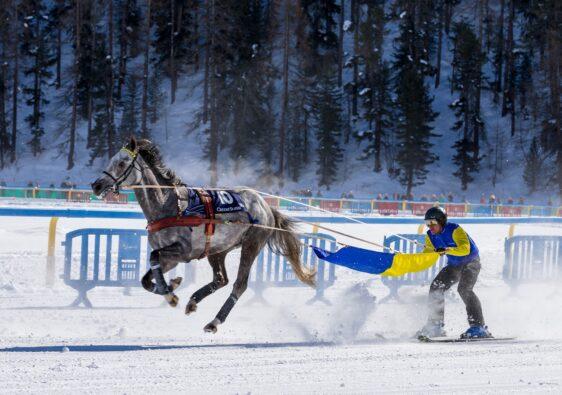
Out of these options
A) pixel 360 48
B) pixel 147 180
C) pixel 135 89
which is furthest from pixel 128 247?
pixel 360 48

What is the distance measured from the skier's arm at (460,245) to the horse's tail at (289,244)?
1.97m

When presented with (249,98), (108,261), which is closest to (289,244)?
(108,261)

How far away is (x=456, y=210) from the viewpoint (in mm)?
32250

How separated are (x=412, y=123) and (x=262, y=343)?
132 feet

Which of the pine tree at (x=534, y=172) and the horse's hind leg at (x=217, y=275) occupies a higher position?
the pine tree at (x=534, y=172)

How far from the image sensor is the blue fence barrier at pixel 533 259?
45.7 ft

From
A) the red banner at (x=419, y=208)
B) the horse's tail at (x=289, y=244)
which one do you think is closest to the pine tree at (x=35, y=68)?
the red banner at (x=419, y=208)

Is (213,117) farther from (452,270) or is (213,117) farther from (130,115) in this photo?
(452,270)

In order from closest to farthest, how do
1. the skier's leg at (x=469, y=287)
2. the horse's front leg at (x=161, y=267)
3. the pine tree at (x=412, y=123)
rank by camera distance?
the horse's front leg at (x=161, y=267)
the skier's leg at (x=469, y=287)
the pine tree at (x=412, y=123)

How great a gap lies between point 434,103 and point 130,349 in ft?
171

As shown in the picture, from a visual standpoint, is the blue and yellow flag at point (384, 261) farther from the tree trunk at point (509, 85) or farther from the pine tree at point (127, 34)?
the pine tree at point (127, 34)

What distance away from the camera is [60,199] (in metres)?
30.9

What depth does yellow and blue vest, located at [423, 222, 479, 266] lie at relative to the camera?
8719 millimetres

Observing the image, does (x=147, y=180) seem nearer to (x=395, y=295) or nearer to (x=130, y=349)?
(x=130, y=349)
